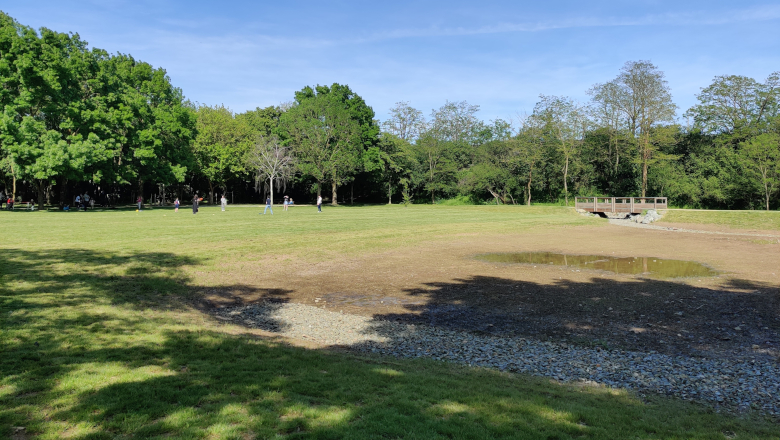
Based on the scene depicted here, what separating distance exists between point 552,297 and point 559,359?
4646 millimetres

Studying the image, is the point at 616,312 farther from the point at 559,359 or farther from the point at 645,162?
the point at 645,162

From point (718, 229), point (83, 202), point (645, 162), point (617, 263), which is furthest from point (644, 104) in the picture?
point (83, 202)

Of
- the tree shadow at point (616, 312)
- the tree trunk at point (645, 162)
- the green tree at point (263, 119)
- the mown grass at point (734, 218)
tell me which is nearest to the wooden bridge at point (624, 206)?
the mown grass at point (734, 218)

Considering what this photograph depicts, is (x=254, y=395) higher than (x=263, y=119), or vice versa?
(x=263, y=119)

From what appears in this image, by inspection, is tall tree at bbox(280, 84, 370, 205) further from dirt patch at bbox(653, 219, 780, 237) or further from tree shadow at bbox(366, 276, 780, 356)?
tree shadow at bbox(366, 276, 780, 356)

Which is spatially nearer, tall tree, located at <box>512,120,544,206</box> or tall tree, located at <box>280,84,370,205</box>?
tall tree, located at <box>280,84,370,205</box>

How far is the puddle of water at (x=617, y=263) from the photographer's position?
53.2 feet

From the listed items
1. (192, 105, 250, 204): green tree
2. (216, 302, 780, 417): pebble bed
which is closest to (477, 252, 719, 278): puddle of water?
(216, 302, 780, 417): pebble bed

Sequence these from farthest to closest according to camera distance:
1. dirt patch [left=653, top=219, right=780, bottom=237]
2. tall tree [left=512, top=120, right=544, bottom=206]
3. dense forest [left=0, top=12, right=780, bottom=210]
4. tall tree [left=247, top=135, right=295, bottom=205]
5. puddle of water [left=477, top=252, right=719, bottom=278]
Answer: tall tree [left=512, top=120, right=544, bottom=206] → tall tree [left=247, top=135, right=295, bottom=205] → dense forest [left=0, top=12, right=780, bottom=210] → dirt patch [left=653, top=219, right=780, bottom=237] → puddle of water [left=477, top=252, right=719, bottom=278]

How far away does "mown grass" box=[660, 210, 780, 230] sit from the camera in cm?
3584

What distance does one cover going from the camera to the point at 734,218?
125 feet

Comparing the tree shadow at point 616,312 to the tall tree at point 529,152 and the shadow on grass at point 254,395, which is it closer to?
the shadow on grass at point 254,395

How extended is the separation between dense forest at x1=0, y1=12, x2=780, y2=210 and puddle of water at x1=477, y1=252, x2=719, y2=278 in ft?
129

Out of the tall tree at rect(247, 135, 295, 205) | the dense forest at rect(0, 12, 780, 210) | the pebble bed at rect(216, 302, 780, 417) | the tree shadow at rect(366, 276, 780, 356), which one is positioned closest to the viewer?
the pebble bed at rect(216, 302, 780, 417)
